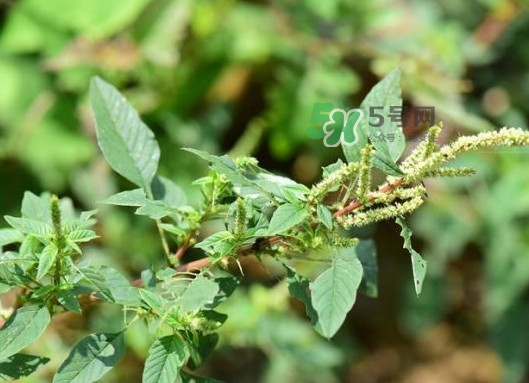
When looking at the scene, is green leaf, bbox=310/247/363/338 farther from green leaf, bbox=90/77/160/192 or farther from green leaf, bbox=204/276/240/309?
green leaf, bbox=90/77/160/192

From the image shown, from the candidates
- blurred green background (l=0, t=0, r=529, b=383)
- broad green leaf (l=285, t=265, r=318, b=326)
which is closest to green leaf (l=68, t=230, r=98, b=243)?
broad green leaf (l=285, t=265, r=318, b=326)

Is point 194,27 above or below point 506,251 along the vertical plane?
above

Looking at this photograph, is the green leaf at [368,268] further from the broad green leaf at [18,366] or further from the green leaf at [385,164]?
the broad green leaf at [18,366]

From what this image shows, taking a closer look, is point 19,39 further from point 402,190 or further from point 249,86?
point 402,190

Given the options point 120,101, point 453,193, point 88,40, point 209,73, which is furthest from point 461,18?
point 120,101

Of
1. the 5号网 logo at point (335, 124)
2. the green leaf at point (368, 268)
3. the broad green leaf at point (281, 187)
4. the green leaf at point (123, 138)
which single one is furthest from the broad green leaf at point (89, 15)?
the broad green leaf at point (281, 187)

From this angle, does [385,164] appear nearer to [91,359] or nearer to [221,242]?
[221,242]

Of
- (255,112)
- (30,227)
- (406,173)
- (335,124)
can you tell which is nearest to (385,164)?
(406,173)
